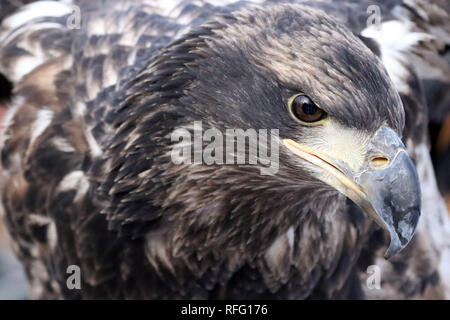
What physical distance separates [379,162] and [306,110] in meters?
0.29

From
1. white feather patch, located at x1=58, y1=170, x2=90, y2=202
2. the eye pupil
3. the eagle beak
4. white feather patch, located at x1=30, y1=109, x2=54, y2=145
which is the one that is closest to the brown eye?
the eye pupil

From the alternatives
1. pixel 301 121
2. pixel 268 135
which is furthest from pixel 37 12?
pixel 301 121

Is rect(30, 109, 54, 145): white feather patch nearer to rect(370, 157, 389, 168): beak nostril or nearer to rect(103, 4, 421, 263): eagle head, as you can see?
rect(103, 4, 421, 263): eagle head

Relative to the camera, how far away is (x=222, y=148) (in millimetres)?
2785

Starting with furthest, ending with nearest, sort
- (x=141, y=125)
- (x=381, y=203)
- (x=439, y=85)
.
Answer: (x=439, y=85) → (x=141, y=125) → (x=381, y=203)

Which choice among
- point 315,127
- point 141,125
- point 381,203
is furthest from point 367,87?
point 141,125

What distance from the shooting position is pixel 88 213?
127 inches

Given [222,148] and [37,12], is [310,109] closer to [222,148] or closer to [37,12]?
[222,148]

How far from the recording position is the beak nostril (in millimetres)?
2506

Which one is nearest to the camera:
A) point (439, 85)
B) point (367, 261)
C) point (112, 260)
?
point (112, 260)

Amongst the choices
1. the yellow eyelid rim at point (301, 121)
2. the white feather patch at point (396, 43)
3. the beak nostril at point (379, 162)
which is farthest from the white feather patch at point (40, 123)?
the beak nostril at point (379, 162)

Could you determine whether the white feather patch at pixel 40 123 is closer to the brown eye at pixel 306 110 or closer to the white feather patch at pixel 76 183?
the white feather patch at pixel 76 183
